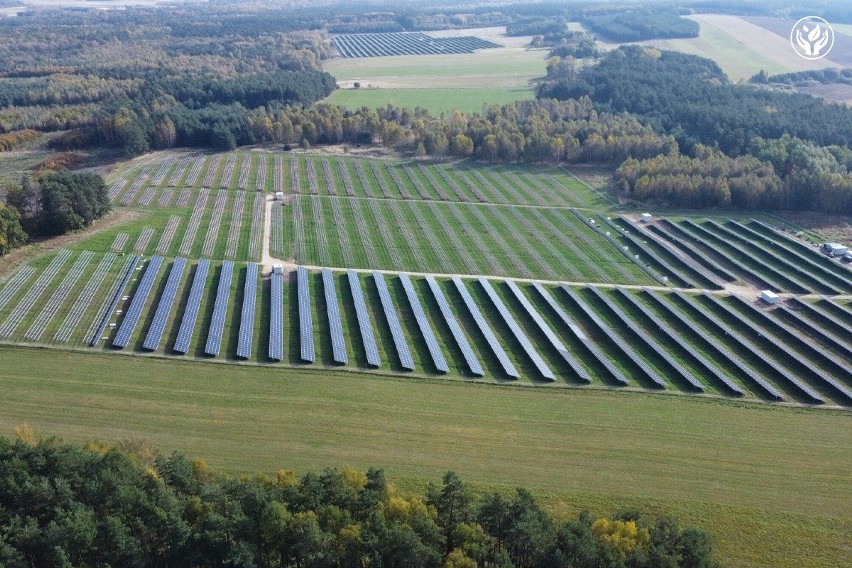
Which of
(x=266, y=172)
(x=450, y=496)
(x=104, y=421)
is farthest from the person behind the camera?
(x=266, y=172)

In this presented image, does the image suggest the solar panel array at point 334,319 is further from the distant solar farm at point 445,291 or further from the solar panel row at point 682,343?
the solar panel row at point 682,343

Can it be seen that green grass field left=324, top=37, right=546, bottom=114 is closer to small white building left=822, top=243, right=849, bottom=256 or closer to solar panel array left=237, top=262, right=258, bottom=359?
small white building left=822, top=243, right=849, bottom=256

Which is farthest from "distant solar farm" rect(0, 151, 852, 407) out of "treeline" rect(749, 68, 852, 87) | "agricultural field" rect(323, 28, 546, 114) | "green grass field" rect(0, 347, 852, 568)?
"treeline" rect(749, 68, 852, 87)

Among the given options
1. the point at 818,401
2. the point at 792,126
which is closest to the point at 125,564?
the point at 818,401

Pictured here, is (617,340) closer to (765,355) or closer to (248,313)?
(765,355)

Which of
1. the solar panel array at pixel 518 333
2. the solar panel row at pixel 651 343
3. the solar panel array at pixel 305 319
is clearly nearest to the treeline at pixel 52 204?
the solar panel array at pixel 305 319

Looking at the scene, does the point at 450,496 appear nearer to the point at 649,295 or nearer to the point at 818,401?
the point at 818,401

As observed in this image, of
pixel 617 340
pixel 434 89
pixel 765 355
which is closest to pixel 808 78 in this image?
pixel 434 89
